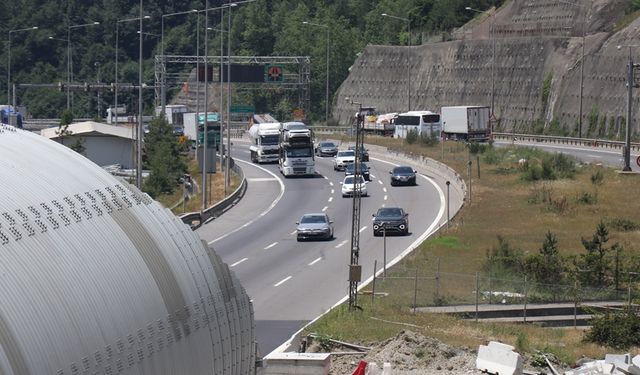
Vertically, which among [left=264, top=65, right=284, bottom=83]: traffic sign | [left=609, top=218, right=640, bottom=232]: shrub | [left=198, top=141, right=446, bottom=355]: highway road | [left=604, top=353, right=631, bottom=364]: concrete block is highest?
[left=264, top=65, right=284, bottom=83]: traffic sign

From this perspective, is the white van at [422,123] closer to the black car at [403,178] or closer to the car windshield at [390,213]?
the black car at [403,178]

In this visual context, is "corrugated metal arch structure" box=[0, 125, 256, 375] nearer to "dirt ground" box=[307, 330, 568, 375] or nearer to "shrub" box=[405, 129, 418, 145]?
"dirt ground" box=[307, 330, 568, 375]

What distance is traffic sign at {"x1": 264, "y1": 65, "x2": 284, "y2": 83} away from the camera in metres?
145

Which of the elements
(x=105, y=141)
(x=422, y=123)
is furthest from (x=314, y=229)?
(x=422, y=123)

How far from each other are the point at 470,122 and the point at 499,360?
71267 millimetres

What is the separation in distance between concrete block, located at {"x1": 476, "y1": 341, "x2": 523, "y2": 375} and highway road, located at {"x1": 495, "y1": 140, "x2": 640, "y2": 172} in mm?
47784

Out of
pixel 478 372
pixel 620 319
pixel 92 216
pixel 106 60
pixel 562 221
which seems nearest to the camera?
pixel 92 216

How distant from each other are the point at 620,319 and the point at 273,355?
451 inches

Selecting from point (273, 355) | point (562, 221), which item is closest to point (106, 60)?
point (562, 221)

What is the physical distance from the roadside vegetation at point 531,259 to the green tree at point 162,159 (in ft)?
57.5

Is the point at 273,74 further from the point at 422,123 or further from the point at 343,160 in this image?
the point at 343,160

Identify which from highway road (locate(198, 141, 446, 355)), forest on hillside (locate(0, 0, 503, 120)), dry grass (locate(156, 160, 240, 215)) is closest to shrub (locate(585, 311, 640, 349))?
highway road (locate(198, 141, 446, 355))

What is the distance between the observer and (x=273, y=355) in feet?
107

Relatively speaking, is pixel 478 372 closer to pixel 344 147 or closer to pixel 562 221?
pixel 562 221
